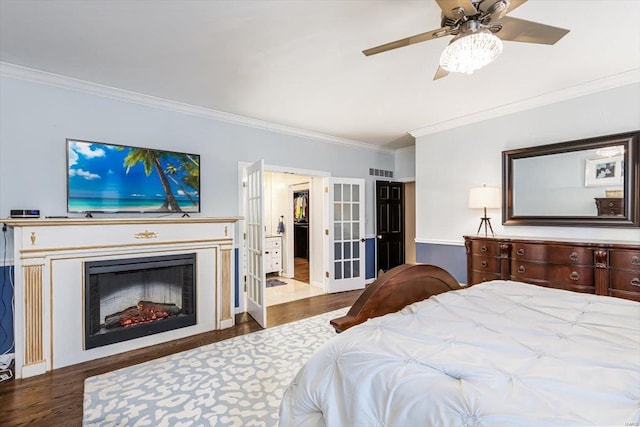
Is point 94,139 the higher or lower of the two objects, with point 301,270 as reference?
higher

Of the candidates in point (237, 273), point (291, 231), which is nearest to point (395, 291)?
point (237, 273)

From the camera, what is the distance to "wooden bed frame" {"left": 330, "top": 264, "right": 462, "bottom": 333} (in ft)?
5.25

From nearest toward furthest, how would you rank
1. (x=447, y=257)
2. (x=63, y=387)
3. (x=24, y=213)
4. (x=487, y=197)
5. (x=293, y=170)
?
(x=63, y=387)
(x=24, y=213)
(x=487, y=197)
(x=447, y=257)
(x=293, y=170)

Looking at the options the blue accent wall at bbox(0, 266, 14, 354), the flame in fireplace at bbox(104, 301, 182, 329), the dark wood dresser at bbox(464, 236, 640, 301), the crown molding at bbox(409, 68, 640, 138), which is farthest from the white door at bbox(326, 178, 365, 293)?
the blue accent wall at bbox(0, 266, 14, 354)

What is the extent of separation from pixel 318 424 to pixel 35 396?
244cm

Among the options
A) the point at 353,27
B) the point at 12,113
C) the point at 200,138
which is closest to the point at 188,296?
the point at 200,138

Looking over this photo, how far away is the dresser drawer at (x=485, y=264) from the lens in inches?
135

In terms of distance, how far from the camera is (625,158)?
2961 mm

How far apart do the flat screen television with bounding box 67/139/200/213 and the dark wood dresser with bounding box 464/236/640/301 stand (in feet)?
11.5

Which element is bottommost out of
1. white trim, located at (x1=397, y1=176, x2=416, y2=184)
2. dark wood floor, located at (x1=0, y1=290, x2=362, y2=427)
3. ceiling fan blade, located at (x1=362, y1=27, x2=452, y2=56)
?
dark wood floor, located at (x1=0, y1=290, x2=362, y2=427)

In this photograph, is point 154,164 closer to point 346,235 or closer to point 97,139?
point 97,139

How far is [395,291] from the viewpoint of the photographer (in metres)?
1.78

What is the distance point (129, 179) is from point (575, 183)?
4.78 meters

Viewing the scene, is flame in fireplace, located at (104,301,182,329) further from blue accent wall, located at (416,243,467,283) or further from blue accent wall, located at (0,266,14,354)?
blue accent wall, located at (416,243,467,283)
